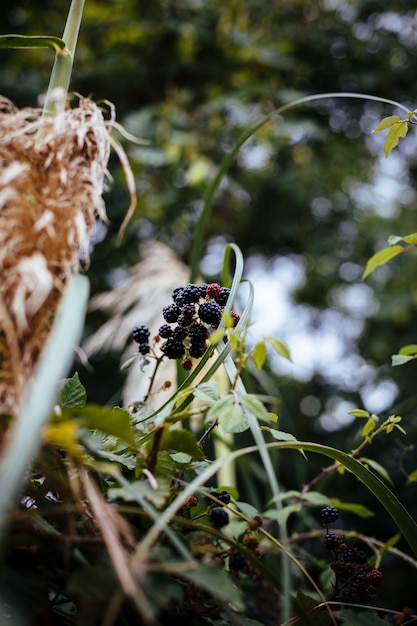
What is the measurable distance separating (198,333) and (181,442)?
12 cm

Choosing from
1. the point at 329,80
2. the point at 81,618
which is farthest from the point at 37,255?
the point at 329,80

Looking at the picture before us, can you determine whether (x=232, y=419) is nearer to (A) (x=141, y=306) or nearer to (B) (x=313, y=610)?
(B) (x=313, y=610)

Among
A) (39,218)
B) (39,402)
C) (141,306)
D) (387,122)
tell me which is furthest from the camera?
(141,306)

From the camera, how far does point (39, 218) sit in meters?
0.36

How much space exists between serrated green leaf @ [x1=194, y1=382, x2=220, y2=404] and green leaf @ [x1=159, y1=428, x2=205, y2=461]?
0.04 meters

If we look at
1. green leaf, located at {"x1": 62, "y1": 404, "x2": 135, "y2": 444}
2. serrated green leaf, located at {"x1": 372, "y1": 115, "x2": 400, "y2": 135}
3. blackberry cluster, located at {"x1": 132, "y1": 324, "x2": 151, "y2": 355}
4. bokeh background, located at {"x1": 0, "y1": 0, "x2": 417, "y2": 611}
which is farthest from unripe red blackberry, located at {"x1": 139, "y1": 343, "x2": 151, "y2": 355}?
bokeh background, located at {"x1": 0, "y1": 0, "x2": 417, "y2": 611}

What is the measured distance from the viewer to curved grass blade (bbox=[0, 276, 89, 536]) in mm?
235

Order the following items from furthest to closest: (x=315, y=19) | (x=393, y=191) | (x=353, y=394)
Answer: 1. (x=393, y=191)
2. (x=315, y=19)
3. (x=353, y=394)

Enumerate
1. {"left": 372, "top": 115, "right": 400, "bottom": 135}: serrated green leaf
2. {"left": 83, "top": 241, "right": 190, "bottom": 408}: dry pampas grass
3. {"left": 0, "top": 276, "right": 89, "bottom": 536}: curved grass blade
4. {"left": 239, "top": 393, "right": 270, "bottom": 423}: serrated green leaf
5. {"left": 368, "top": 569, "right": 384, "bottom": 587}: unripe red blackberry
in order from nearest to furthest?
{"left": 0, "top": 276, "right": 89, "bottom": 536}: curved grass blade, {"left": 239, "top": 393, "right": 270, "bottom": 423}: serrated green leaf, {"left": 368, "top": 569, "right": 384, "bottom": 587}: unripe red blackberry, {"left": 372, "top": 115, "right": 400, "bottom": 135}: serrated green leaf, {"left": 83, "top": 241, "right": 190, "bottom": 408}: dry pampas grass

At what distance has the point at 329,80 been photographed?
9.62 feet

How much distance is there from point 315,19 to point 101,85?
3.88 ft

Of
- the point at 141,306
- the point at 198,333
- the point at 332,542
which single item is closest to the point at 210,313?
the point at 198,333

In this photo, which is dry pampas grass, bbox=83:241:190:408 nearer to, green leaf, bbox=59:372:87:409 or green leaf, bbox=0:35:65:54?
green leaf, bbox=59:372:87:409

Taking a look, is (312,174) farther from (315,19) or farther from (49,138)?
(49,138)
